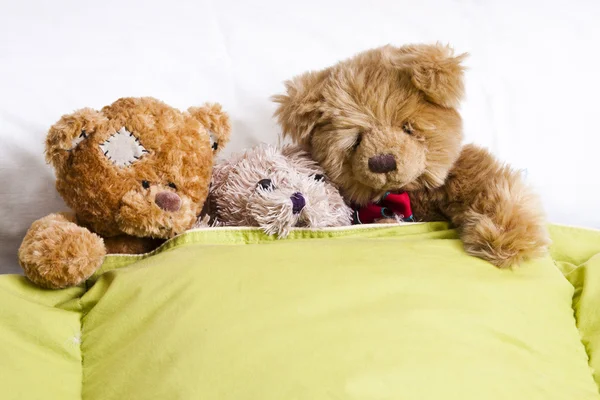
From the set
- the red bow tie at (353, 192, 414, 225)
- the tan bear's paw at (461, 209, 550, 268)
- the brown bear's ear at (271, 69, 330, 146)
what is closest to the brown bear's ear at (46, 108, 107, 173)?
the brown bear's ear at (271, 69, 330, 146)

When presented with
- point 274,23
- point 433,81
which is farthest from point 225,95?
point 433,81

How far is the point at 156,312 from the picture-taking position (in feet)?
2.05

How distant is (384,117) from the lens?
0.76 m

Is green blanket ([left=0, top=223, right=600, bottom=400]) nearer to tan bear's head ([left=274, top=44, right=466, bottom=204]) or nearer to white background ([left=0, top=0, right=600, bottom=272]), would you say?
tan bear's head ([left=274, top=44, right=466, bottom=204])

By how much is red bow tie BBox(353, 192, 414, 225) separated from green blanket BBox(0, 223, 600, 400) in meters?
0.08

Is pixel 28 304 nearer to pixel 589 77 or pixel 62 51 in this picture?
pixel 62 51

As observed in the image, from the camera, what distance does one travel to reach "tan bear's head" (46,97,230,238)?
692mm

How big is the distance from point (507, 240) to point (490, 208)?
6 centimetres

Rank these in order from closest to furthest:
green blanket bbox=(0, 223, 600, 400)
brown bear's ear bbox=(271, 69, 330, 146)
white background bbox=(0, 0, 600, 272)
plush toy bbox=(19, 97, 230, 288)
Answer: green blanket bbox=(0, 223, 600, 400)
plush toy bbox=(19, 97, 230, 288)
brown bear's ear bbox=(271, 69, 330, 146)
white background bbox=(0, 0, 600, 272)

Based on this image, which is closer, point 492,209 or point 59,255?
point 59,255

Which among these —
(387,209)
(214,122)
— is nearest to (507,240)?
(387,209)

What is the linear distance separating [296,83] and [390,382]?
1.38 feet

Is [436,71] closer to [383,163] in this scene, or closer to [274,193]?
[383,163]

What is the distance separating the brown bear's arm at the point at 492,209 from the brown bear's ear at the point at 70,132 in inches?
18.5
